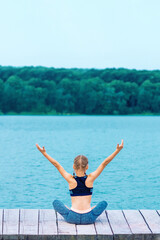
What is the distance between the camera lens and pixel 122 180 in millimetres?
17031

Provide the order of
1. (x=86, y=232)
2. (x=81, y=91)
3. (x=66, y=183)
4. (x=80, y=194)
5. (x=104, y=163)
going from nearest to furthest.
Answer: (x=86, y=232)
(x=104, y=163)
(x=80, y=194)
(x=66, y=183)
(x=81, y=91)

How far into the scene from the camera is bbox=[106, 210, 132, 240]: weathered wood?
490 centimetres

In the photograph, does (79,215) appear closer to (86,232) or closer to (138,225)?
A: (86,232)

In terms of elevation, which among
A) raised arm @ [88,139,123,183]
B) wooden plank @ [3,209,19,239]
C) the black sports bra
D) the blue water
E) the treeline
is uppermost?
raised arm @ [88,139,123,183]

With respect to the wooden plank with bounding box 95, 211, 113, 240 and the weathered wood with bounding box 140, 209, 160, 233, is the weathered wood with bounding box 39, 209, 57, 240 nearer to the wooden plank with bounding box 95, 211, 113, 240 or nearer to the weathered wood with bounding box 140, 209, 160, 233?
the wooden plank with bounding box 95, 211, 113, 240

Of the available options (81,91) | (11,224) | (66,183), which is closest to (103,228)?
(11,224)

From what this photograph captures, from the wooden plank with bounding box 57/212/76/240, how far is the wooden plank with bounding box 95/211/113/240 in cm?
27

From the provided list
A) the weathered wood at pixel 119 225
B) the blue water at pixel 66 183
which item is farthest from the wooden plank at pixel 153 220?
the blue water at pixel 66 183

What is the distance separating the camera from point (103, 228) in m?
5.09

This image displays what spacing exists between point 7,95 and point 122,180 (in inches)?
3031

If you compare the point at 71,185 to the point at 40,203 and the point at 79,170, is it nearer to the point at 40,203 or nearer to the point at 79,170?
the point at 79,170

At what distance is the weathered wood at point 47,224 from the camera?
4.86 meters

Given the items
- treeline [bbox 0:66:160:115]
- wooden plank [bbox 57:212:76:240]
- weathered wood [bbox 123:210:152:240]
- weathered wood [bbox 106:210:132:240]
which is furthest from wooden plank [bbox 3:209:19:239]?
treeline [bbox 0:66:160:115]

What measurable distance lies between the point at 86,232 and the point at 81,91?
86.2 metres
